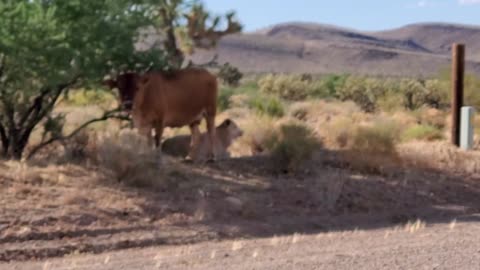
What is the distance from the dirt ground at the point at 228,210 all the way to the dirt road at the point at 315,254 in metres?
0.04

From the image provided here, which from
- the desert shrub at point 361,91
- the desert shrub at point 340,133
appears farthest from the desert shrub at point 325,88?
the desert shrub at point 340,133

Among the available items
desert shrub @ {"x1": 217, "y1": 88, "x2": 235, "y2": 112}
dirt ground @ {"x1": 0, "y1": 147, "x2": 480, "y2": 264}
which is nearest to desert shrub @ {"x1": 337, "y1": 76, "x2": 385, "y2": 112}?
desert shrub @ {"x1": 217, "y1": 88, "x2": 235, "y2": 112}

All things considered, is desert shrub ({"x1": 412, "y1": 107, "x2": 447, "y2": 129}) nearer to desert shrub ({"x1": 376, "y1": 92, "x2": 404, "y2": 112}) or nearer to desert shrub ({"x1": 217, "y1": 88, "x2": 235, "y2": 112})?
desert shrub ({"x1": 376, "y1": 92, "x2": 404, "y2": 112})

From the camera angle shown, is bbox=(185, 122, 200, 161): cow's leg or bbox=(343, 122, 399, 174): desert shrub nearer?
bbox=(185, 122, 200, 161): cow's leg

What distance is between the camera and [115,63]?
19344mm

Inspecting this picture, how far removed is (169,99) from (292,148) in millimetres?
2626

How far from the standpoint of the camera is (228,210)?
661 inches

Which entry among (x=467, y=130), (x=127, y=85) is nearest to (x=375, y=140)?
(x=467, y=130)

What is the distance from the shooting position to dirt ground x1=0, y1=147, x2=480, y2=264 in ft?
46.4

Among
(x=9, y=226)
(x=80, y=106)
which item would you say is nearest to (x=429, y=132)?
(x=80, y=106)

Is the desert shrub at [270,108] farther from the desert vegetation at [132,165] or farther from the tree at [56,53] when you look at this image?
the tree at [56,53]

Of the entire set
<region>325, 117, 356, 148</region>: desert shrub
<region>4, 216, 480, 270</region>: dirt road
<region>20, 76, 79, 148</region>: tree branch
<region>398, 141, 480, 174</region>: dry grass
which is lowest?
<region>4, 216, 480, 270</region>: dirt road

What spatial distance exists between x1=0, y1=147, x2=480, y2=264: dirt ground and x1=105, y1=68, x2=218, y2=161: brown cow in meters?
0.95

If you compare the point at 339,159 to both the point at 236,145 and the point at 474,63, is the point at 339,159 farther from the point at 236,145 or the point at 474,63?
the point at 474,63
